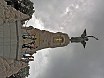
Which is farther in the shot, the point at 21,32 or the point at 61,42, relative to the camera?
the point at 61,42

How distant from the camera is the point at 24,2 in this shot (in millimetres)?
51594

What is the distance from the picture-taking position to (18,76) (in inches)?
1950

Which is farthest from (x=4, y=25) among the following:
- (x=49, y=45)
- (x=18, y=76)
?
(x=18, y=76)

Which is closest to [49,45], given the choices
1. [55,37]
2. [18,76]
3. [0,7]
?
[55,37]

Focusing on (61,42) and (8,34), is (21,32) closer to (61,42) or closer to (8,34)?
(8,34)

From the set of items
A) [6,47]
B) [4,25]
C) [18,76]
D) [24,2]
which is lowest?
[18,76]

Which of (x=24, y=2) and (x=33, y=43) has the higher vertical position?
(x=24, y=2)

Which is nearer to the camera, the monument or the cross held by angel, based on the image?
the monument

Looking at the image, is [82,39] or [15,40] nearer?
[15,40]

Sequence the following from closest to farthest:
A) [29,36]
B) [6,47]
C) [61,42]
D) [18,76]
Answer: [6,47], [29,36], [61,42], [18,76]

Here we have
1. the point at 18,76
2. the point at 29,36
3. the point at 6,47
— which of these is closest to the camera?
the point at 6,47

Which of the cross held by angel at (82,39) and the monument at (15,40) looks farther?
the cross held by angel at (82,39)

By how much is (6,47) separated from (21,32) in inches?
83.6

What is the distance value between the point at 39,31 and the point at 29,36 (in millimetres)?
1535
